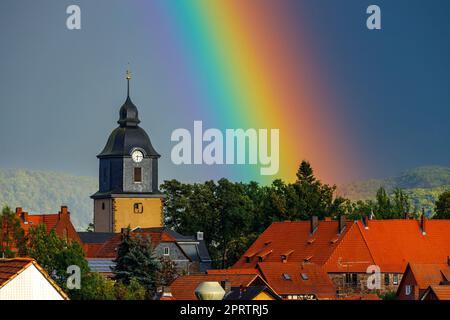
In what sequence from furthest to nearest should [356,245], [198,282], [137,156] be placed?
[137,156] < [356,245] < [198,282]

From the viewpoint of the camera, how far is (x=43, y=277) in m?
19.9

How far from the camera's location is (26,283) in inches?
773

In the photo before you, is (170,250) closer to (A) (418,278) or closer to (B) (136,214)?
(B) (136,214)

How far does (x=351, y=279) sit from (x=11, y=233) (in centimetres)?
2397

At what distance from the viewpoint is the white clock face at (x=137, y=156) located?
4814 inches

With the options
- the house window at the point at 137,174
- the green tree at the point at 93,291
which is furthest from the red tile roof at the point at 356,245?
the house window at the point at 137,174

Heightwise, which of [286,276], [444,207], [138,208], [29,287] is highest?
Result: [444,207]

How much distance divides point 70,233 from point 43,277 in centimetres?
7930

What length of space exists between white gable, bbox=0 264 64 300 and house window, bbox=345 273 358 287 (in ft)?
205

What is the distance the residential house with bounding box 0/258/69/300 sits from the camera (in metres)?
19.2

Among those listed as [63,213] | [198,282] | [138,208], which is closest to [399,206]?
[138,208]
